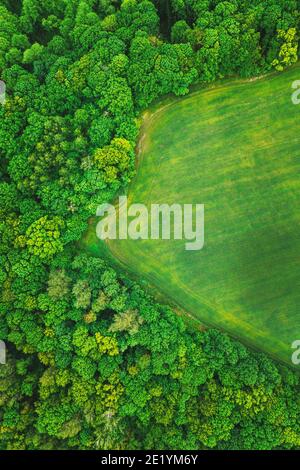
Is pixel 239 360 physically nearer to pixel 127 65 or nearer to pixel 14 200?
pixel 14 200

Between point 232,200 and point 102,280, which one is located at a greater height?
point 232,200

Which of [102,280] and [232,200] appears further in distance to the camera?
[232,200]

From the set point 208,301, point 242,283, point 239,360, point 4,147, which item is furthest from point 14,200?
point 239,360

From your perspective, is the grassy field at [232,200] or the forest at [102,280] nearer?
the forest at [102,280]

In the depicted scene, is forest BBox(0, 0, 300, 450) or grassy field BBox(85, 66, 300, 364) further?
grassy field BBox(85, 66, 300, 364)
